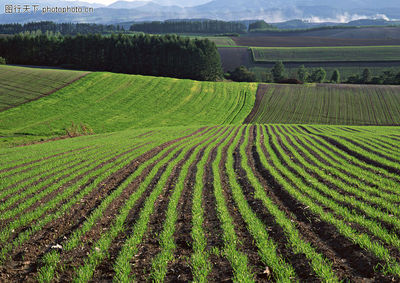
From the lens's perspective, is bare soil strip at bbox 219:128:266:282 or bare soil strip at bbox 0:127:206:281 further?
bare soil strip at bbox 0:127:206:281

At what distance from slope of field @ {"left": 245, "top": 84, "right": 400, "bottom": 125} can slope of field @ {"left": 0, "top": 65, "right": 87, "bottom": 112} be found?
165ft

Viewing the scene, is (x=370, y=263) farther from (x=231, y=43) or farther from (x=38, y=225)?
(x=231, y=43)

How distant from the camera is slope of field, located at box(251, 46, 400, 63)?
13725cm

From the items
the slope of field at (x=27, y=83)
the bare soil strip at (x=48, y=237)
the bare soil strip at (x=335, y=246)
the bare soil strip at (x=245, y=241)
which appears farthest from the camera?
the slope of field at (x=27, y=83)

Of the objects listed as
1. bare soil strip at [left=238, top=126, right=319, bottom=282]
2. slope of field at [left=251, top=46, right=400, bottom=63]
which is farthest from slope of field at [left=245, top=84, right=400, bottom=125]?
slope of field at [left=251, top=46, right=400, bottom=63]

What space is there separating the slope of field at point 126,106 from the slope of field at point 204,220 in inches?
1247

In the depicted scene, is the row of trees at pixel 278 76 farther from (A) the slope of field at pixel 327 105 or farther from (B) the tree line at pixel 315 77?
(A) the slope of field at pixel 327 105

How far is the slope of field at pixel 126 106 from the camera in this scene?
164 feet

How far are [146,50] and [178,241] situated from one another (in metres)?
105

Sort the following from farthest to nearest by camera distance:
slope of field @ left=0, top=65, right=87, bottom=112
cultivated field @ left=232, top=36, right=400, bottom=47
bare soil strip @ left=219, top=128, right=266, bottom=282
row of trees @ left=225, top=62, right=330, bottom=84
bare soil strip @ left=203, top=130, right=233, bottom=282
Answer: cultivated field @ left=232, top=36, right=400, bottom=47, row of trees @ left=225, top=62, right=330, bottom=84, slope of field @ left=0, top=65, right=87, bottom=112, bare soil strip @ left=219, top=128, right=266, bottom=282, bare soil strip @ left=203, top=130, right=233, bottom=282

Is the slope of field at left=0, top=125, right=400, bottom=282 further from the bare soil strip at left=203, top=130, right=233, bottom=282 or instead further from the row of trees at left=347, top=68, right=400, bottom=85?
the row of trees at left=347, top=68, right=400, bottom=85

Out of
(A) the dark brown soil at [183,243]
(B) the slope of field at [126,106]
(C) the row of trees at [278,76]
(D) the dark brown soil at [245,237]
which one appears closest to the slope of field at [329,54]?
(C) the row of trees at [278,76]

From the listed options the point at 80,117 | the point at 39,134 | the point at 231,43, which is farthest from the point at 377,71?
the point at 39,134

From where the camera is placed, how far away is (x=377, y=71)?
121 m
